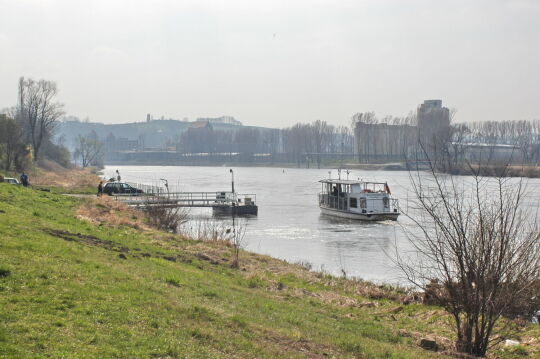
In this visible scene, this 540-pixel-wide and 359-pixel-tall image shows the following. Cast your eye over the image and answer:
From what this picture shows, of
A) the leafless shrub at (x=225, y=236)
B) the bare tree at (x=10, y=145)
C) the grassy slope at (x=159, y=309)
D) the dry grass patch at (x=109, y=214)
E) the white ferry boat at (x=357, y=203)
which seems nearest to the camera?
the grassy slope at (x=159, y=309)

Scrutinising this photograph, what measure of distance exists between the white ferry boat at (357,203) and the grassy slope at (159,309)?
111 feet

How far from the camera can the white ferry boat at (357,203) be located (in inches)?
2151

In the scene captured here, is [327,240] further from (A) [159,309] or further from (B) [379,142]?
(B) [379,142]

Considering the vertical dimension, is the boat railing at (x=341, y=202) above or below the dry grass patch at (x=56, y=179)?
below

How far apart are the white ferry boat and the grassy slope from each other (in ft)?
111

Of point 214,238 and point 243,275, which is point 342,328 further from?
→ point 214,238

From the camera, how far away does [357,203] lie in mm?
56594

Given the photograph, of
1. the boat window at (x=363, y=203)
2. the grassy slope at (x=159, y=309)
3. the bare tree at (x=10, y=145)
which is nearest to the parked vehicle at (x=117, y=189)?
the bare tree at (x=10, y=145)

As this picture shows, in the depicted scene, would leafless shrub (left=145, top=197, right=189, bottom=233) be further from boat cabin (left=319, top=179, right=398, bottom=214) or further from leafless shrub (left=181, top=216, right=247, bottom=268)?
boat cabin (left=319, top=179, right=398, bottom=214)

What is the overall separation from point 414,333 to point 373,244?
24668mm

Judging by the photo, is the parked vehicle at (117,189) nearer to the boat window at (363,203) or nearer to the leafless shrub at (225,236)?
the leafless shrub at (225,236)

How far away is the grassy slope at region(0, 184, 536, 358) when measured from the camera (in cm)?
895

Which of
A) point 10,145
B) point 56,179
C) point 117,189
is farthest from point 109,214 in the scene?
point 56,179

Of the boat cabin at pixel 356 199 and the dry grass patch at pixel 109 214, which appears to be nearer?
the dry grass patch at pixel 109 214
